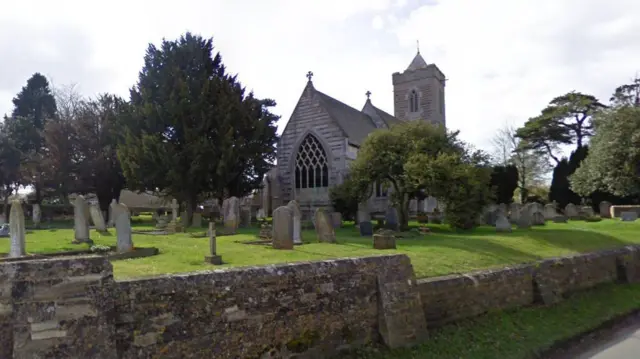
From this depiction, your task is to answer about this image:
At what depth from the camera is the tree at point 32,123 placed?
31453 millimetres

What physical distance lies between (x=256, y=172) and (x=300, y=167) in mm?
3545

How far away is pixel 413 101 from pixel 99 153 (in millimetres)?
30640

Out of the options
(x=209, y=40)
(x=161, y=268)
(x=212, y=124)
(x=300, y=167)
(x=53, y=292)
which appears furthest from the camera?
(x=300, y=167)

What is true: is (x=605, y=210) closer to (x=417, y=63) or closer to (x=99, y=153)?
(x=417, y=63)

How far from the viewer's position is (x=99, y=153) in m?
30.9

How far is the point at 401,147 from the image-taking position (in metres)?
19.3

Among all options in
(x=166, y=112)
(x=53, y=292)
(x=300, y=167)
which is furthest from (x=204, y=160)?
(x=53, y=292)

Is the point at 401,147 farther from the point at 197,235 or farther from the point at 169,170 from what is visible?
the point at 169,170

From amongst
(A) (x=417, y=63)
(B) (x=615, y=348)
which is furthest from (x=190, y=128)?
(A) (x=417, y=63)

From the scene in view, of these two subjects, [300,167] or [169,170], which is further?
[300,167]

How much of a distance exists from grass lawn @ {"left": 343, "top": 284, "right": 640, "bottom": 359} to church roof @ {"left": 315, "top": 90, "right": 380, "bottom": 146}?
20.7 meters

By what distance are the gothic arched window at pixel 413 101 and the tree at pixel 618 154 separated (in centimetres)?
2082

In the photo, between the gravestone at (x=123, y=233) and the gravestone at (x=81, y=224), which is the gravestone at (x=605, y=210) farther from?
the gravestone at (x=81, y=224)

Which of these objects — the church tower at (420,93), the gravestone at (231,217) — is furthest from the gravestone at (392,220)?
the church tower at (420,93)
